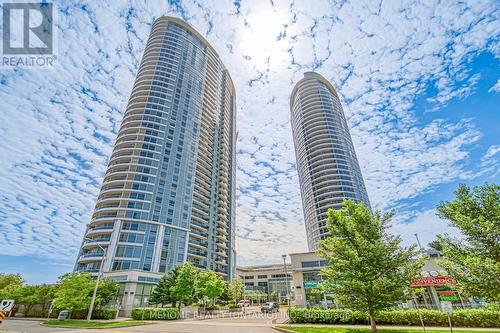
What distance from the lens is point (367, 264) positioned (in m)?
17.3

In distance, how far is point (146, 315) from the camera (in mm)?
32188

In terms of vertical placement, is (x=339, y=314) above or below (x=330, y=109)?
below

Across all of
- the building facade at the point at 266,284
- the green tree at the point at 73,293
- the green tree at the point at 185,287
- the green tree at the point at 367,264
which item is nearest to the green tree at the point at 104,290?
the green tree at the point at 73,293

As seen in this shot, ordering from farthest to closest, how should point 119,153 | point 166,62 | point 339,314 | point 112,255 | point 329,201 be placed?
1. point 329,201
2. point 166,62
3. point 119,153
4. point 112,255
5. point 339,314

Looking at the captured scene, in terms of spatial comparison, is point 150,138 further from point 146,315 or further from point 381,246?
point 381,246

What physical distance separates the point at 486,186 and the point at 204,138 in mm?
77945

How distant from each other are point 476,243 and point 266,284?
10852 cm

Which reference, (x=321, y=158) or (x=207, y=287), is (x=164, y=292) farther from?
(x=321, y=158)

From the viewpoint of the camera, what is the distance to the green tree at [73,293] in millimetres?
30172

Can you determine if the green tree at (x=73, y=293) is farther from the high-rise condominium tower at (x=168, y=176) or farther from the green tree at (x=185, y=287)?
the high-rise condominium tower at (x=168, y=176)

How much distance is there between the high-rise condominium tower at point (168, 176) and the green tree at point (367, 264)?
4755 centimetres

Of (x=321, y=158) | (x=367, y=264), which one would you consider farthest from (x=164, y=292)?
(x=321, y=158)

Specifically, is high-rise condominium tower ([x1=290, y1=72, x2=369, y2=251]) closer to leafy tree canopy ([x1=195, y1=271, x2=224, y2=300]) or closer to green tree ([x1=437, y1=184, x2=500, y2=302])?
leafy tree canopy ([x1=195, y1=271, x2=224, y2=300])

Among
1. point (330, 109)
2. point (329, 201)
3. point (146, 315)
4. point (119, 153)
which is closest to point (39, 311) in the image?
point (146, 315)
